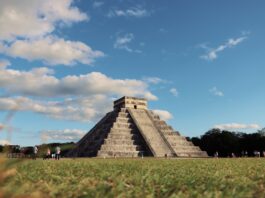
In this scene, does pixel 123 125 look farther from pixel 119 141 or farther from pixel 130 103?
pixel 130 103

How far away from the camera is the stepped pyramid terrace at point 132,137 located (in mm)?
53500

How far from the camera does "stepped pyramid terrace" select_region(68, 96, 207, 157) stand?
53.5 metres

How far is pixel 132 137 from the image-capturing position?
5791cm

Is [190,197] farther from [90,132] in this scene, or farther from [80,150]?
[90,132]

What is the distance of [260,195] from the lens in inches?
219

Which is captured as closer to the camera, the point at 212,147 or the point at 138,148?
the point at 138,148

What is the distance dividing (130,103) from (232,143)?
25.7 meters

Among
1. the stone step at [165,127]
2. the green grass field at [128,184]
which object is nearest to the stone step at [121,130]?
the stone step at [165,127]

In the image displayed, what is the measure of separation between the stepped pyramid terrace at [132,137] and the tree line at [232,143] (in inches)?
752

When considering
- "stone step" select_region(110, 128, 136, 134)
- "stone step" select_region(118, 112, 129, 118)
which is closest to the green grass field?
"stone step" select_region(110, 128, 136, 134)

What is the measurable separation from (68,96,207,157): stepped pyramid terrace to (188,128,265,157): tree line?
62.7 ft

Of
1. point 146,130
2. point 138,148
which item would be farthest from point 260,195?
point 146,130

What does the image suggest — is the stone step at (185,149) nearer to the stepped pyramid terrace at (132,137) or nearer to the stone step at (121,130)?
the stepped pyramid terrace at (132,137)

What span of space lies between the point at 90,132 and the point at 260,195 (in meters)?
62.5
